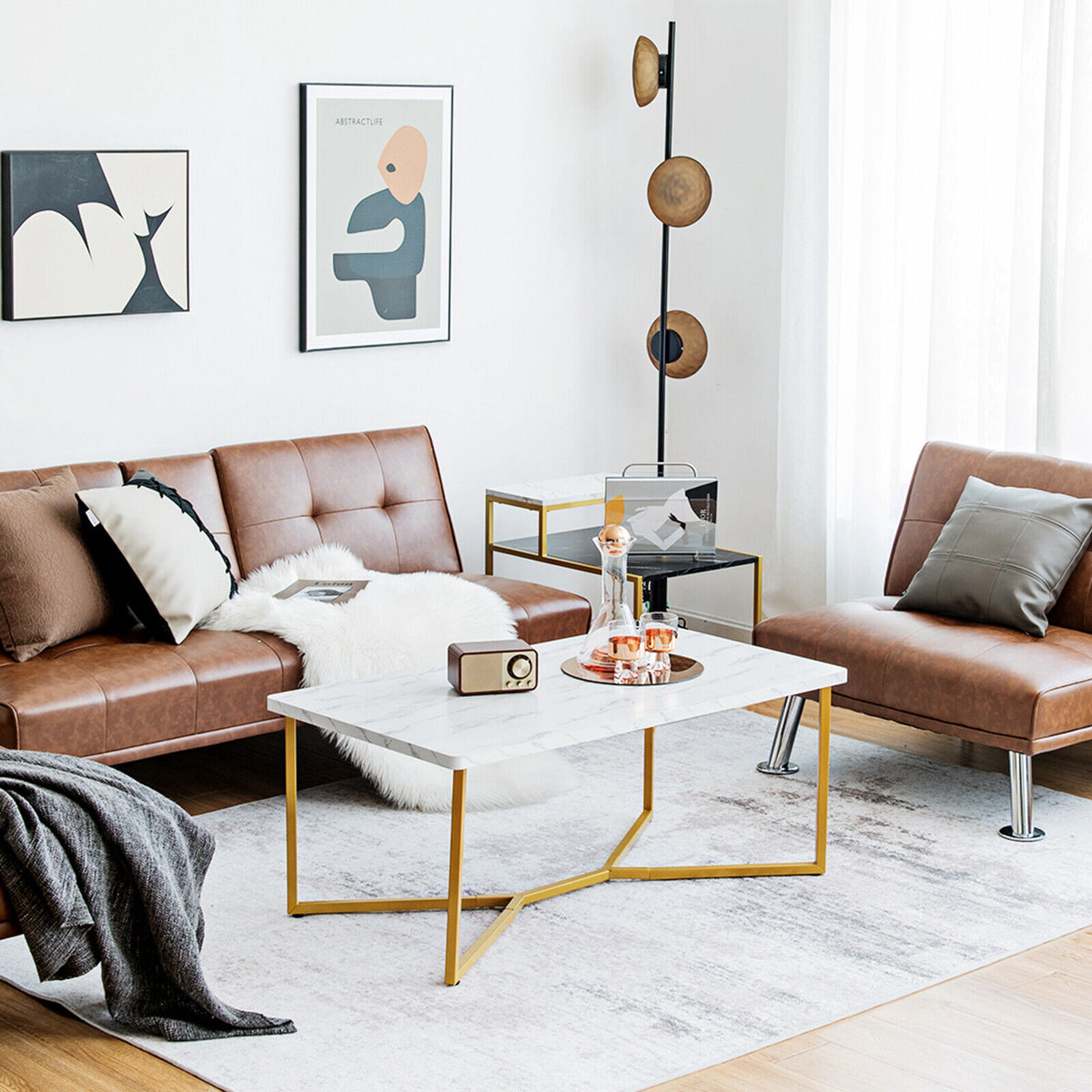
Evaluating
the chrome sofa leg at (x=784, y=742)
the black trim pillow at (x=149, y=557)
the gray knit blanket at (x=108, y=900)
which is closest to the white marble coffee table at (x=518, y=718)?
the gray knit blanket at (x=108, y=900)

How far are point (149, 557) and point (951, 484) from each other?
2.21m

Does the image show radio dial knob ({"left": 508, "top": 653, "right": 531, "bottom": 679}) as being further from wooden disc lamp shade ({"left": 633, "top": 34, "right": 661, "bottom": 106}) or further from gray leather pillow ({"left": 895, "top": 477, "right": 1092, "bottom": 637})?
wooden disc lamp shade ({"left": 633, "top": 34, "right": 661, "bottom": 106})

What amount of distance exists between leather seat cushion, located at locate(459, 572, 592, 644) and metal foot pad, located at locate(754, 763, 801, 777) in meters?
0.65

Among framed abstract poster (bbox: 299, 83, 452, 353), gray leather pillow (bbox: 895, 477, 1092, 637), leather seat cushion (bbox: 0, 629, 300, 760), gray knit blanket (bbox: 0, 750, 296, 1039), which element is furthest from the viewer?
framed abstract poster (bbox: 299, 83, 452, 353)

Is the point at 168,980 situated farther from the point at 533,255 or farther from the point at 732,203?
the point at 732,203

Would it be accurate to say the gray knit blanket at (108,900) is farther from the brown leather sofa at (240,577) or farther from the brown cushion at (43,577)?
the brown cushion at (43,577)

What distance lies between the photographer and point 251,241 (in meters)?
4.85

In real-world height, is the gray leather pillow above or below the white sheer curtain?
below

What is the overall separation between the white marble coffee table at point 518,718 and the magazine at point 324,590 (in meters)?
0.78

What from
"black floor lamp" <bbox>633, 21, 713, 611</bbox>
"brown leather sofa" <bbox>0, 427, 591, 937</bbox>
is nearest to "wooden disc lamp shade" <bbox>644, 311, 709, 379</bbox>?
"black floor lamp" <bbox>633, 21, 713, 611</bbox>

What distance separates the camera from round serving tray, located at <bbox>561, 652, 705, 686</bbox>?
344cm

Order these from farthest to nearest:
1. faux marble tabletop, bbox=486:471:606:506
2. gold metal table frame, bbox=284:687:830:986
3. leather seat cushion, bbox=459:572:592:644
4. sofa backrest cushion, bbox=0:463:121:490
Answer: faux marble tabletop, bbox=486:471:606:506 < leather seat cushion, bbox=459:572:592:644 < sofa backrest cushion, bbox=0:463:121:490 < gold metal table frame, bbox=284:687:830:986

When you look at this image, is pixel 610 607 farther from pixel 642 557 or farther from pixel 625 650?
pixel 642 557

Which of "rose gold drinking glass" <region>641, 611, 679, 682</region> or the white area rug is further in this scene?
"rose gold drinking glass" <region>641, 611, 679, 682</region>
